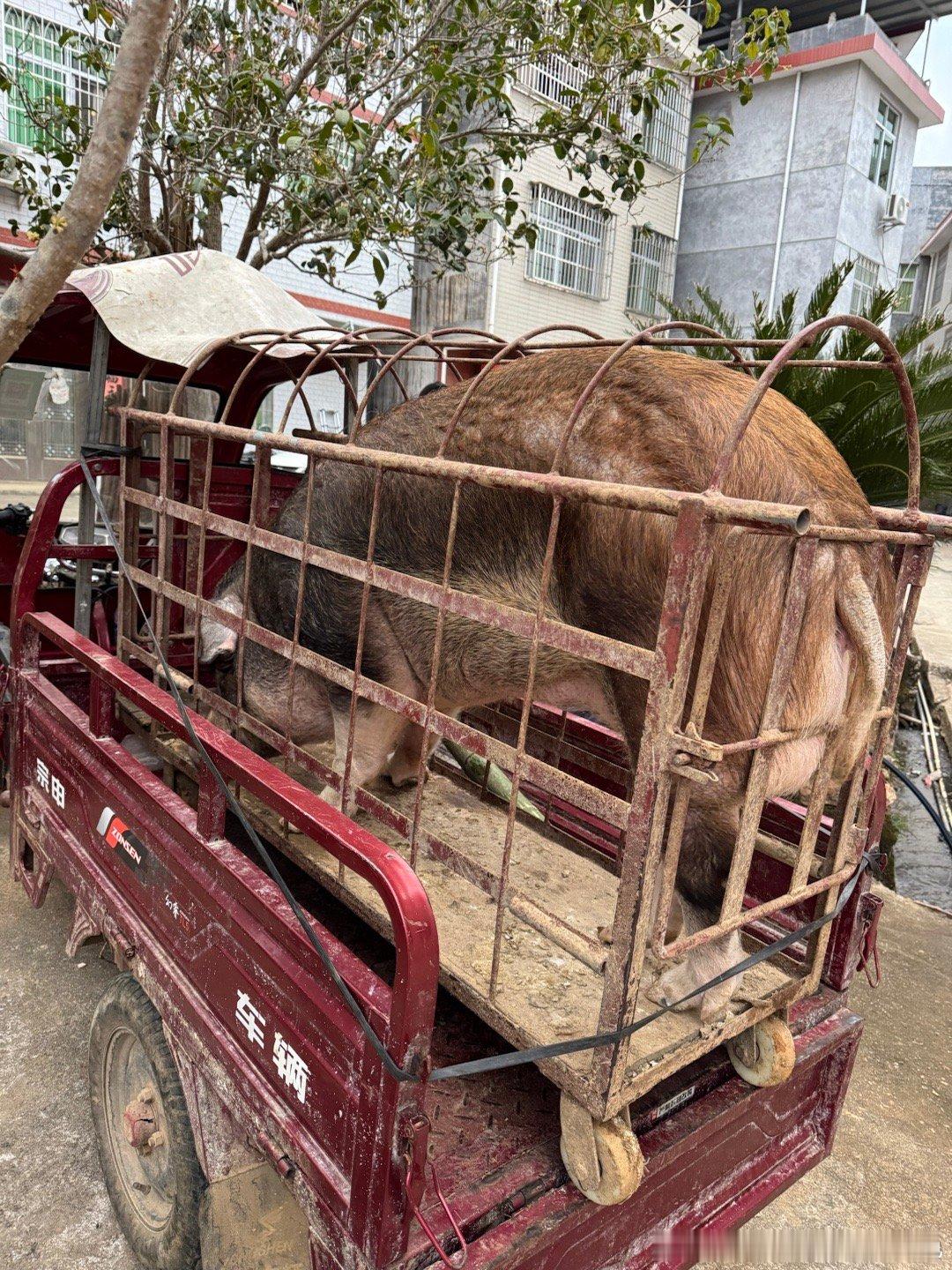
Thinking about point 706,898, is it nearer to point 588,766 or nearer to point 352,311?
point 588,766

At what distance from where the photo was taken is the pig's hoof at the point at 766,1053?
205 centimetres

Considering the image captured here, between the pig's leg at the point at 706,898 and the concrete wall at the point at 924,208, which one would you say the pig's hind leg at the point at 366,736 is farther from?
the concrete wall at the point at 924,208

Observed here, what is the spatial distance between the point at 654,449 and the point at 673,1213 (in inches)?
65.4

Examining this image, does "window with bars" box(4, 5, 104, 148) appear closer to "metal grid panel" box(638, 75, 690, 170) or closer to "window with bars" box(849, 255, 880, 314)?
"metal grid panel" box(638, 75, 690, 170)

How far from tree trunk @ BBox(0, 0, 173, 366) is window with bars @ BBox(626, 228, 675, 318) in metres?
14.8

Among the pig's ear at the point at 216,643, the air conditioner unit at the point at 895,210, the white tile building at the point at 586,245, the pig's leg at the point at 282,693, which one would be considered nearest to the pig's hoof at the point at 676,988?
the pig's leg at the point at 282,693

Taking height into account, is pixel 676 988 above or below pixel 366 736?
below

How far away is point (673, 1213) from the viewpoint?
1914 millimetres

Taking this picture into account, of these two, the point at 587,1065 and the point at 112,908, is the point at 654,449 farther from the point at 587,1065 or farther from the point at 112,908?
the point at 112,908

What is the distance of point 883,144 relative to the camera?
55.0ft

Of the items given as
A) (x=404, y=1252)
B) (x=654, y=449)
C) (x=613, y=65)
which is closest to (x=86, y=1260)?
(x=404, y=1252)

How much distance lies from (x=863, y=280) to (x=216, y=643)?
18.0 meters

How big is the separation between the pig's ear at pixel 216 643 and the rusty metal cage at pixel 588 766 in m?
0.13

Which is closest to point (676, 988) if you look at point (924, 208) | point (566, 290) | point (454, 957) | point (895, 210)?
point (454, 957)
